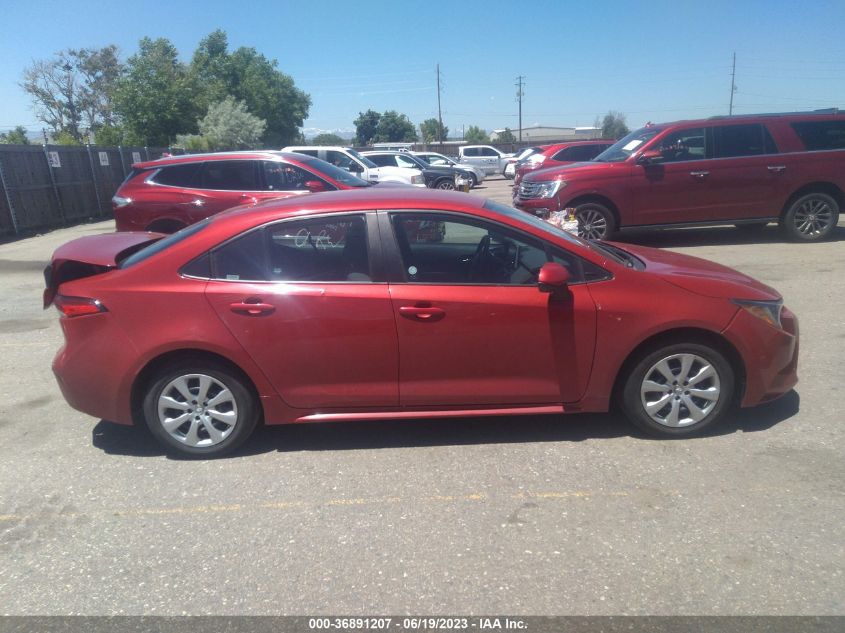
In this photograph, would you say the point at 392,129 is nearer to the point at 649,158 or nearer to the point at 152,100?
the point at 152,100

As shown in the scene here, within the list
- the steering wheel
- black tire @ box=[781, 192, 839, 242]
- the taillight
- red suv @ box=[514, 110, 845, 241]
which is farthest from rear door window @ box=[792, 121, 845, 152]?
the taillight

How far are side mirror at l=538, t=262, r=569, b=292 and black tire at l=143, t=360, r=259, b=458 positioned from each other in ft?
6.36

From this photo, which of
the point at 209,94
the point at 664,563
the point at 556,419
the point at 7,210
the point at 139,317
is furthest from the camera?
the point at 209,94

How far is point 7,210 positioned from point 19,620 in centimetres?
1583

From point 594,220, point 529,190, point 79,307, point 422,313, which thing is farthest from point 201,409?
point 529,190

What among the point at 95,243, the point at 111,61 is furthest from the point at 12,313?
the point at 111,61

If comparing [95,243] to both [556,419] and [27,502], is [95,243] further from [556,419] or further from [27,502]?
[556,419]

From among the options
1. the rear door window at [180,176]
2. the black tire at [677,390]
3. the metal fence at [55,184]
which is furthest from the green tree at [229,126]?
the black tire at [677,390]

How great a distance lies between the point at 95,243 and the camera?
188 inches

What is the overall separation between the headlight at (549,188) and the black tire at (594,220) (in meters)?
0.44

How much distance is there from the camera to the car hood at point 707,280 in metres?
4.16

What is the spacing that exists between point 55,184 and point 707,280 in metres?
18.3

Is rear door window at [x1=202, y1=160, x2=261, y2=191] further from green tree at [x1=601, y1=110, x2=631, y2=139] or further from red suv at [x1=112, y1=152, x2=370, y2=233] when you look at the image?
green tree at [x1=601, y1=110, x2=631, y2=139]

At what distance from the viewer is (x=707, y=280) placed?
4.25 metres
